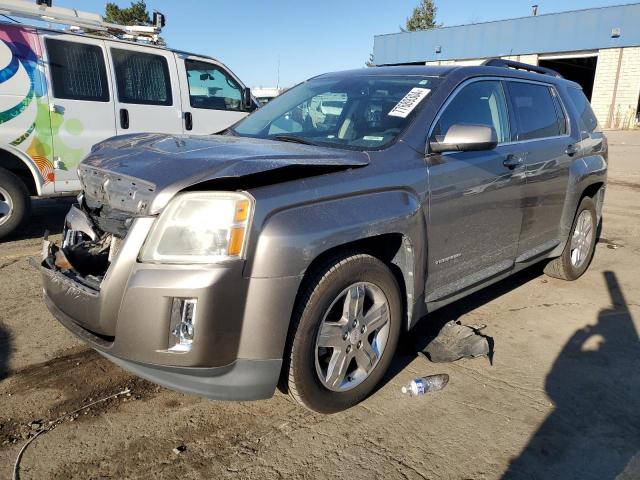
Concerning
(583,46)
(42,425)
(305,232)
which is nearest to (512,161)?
(305,232)

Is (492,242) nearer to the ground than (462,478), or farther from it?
farther from it

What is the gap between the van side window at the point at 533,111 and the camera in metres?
4.04

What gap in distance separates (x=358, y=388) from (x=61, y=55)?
5111mm

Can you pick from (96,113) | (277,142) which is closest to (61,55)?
(96,113)

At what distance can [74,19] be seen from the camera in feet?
21.5

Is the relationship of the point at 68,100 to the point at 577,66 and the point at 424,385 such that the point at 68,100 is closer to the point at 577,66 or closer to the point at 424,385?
the point at 424,385

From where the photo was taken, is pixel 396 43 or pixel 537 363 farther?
pixel 396 43

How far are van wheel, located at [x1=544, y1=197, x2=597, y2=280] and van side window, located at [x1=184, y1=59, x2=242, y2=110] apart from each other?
4839 millimetres

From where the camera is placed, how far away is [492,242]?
3635 millimetres

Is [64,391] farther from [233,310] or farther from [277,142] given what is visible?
[277,142]

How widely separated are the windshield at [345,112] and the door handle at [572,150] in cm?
170

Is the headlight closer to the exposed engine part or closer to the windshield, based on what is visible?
the exposed engine part

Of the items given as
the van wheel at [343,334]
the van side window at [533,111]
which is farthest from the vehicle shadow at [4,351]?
the van side window at [533,111]

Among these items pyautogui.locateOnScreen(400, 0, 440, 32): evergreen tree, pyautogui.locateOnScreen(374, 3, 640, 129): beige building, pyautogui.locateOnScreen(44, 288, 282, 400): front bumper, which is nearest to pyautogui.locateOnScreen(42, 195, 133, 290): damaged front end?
pyautogui.locateOnScreen(44, 288, 282, 400): front bumper
